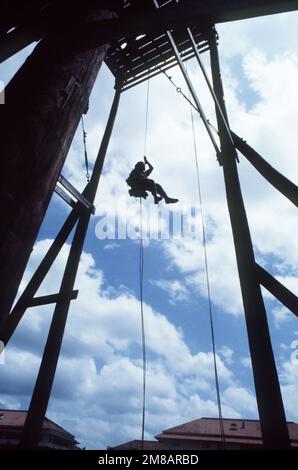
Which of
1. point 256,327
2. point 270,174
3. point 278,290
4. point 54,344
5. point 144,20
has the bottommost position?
point 256,327

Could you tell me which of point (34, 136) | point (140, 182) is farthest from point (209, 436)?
point (34, 136)

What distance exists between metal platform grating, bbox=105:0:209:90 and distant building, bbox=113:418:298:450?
2281cm

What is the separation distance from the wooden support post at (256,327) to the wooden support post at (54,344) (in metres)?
1.89

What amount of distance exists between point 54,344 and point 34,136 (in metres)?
2.90

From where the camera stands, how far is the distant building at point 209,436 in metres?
21.5

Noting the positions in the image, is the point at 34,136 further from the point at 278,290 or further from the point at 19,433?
the point at 19,433

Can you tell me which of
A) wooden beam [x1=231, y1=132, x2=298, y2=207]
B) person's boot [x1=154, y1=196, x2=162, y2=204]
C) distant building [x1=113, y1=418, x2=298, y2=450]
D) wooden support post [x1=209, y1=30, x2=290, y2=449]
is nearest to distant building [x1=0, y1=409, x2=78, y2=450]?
distant building [x1=113, y1=418, x2=298, y2=450]

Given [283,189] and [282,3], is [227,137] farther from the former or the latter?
[282,3]

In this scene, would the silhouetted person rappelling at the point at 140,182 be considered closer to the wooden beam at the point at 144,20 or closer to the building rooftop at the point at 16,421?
the wooden beam at the point at 144,20

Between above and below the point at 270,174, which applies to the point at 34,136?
below

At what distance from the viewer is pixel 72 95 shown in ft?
4.89

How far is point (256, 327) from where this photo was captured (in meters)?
2.75
